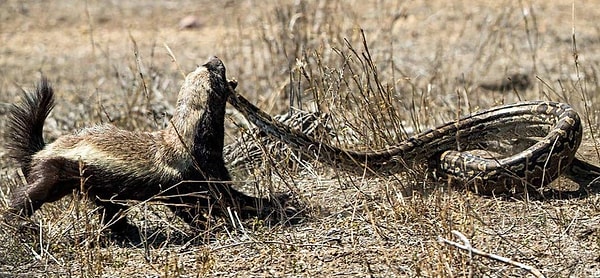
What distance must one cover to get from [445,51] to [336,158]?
699cm

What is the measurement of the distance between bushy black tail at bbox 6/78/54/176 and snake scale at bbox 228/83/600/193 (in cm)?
135

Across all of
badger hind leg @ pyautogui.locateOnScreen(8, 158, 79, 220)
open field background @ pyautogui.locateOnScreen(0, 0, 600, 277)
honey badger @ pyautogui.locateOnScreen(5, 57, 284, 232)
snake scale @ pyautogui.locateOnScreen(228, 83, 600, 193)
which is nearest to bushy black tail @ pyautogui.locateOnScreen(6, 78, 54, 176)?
honey badger @ pyautogui.locateOnScreen(5, 57, 284, 232)

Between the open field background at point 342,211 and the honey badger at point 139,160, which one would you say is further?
the honey badger at point 139,160

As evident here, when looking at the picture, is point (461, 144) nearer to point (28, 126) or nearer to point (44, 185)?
point (44, 185)

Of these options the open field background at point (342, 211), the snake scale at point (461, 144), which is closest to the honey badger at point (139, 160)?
the open field background at point (342, 211)

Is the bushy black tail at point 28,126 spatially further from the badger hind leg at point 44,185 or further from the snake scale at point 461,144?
the snake scale at point 461,144

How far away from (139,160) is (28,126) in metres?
0.92

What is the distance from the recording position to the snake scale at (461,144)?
6.91 m

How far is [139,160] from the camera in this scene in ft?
22.5

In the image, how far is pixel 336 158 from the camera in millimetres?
7258

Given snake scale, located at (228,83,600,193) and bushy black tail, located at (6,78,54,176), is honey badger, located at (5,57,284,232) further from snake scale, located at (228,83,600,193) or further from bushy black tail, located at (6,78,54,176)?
snake scale, located at (228,83,600,193)

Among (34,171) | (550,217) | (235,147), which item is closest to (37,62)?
(235,147)

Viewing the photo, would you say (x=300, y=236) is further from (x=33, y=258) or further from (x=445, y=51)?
(x=445, y=51)

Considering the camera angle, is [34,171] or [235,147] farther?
[235,147]
